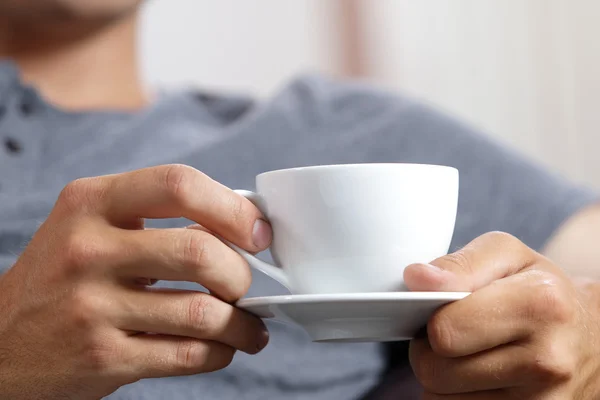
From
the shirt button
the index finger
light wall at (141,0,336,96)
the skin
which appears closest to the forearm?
the skin

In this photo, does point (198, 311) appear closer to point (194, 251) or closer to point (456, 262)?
point (194, 251)

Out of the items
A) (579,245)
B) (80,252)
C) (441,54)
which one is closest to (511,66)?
(441,54)

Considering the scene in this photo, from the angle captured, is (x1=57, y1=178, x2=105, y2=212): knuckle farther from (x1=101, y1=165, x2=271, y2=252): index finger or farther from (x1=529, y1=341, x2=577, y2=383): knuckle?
(x1=529, y1=341, x2=577, y2=383): knuckle

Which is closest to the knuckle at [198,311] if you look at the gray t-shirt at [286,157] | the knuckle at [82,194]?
the knuckle at [82,194]

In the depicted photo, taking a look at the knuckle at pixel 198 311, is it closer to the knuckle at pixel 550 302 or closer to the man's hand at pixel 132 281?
the man's hand at pixel 132 281

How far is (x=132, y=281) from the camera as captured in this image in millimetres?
581

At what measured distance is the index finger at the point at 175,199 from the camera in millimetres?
555

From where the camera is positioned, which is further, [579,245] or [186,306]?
[579,245]

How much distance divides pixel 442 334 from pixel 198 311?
0.59 feet

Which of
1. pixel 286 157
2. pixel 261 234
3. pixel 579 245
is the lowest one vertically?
pixel 579 245

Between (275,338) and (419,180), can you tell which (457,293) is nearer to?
(419,180)

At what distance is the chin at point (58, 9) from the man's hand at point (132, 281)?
737 mm

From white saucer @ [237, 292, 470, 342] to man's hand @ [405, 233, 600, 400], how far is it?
2 cm

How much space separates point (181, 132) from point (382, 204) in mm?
772
